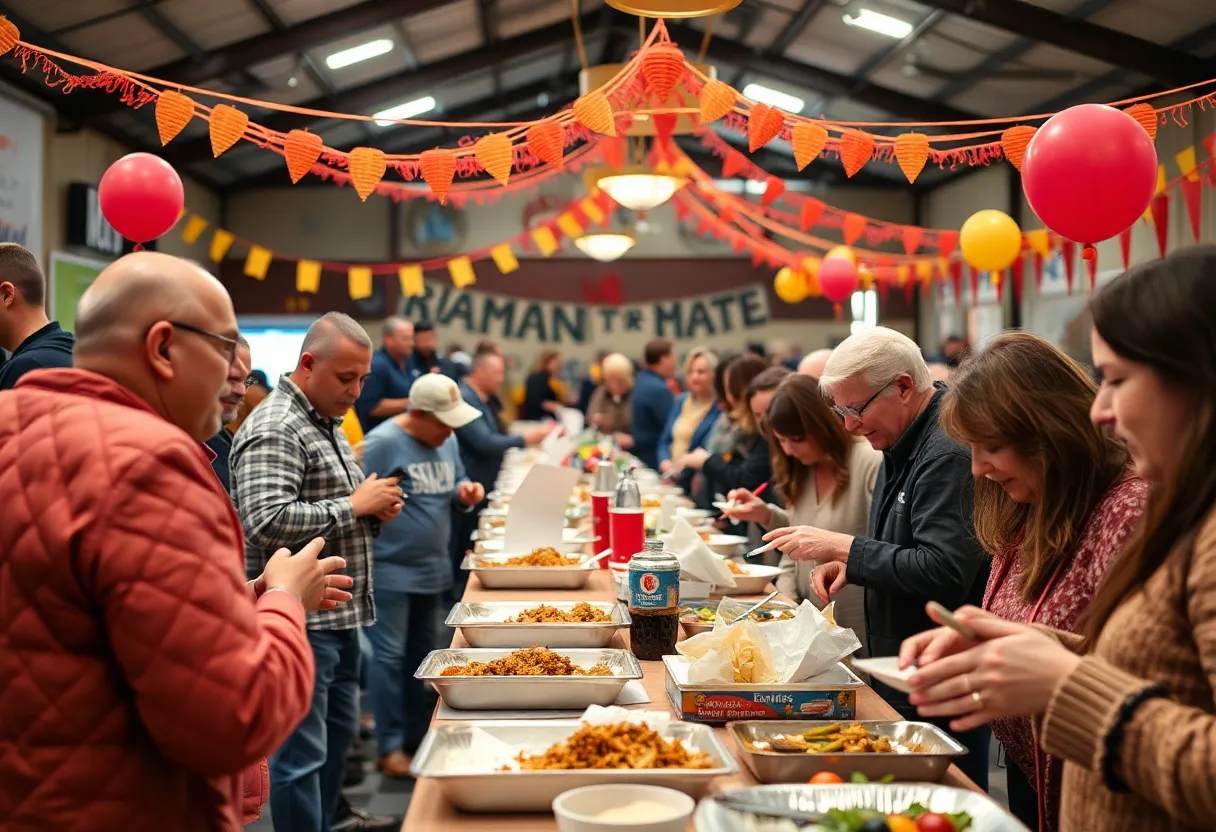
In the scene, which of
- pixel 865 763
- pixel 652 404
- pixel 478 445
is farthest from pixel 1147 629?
pixel 652 404

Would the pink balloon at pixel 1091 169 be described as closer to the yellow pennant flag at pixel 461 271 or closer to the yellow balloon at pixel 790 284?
the yellow pennant flag at pixel 461 271

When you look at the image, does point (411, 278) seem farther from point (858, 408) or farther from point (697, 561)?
point (858, 408)

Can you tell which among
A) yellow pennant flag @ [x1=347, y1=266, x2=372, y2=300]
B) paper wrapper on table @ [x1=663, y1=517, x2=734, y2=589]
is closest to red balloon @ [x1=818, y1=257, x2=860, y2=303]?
yellow pennant flag @ [x1=347, y1=266, x2=372, y2=300]

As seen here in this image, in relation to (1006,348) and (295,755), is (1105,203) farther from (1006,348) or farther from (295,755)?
(295,755)

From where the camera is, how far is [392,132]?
481 inches

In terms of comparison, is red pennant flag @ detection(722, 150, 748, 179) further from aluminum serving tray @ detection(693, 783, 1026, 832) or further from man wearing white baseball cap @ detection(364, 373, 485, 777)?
aluminum serving tray @ detection(693, 783, 1026, 832)

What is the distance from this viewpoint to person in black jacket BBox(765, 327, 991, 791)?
2320 mm

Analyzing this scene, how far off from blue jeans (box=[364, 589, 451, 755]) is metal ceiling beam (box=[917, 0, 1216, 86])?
6058 mm

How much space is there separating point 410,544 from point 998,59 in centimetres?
731

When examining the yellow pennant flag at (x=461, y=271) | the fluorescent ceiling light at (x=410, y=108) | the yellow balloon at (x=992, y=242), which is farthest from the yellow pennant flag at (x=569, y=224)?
the yellow balloon at (x=992, y=242)

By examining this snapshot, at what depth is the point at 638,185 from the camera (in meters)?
6.17

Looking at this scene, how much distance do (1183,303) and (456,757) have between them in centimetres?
111

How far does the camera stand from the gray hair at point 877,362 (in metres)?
2.49

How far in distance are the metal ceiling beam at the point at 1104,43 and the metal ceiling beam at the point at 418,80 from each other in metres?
3.91
